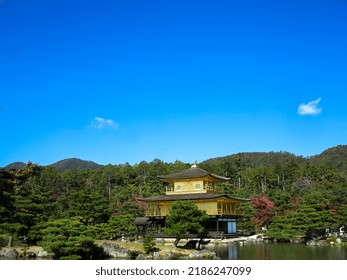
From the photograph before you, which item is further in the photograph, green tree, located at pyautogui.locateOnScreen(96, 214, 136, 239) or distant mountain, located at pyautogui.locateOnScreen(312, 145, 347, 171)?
distant mountain, located at pyautogui.locateOnScreen(312, 145, 347, 171)

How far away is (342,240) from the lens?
15.5m

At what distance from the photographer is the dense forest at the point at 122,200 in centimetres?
1158

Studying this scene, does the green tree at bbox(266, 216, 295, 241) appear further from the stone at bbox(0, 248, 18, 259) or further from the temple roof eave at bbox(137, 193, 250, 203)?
the stone at bbox(0, 248, 18, 259)

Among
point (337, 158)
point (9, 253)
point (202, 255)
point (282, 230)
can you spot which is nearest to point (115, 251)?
point (202, 255)

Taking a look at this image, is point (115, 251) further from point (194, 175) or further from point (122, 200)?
point (122, 200)

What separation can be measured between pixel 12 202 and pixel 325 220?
1219 centimetres

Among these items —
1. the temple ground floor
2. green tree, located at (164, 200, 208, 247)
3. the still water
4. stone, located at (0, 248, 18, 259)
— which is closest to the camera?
the still water

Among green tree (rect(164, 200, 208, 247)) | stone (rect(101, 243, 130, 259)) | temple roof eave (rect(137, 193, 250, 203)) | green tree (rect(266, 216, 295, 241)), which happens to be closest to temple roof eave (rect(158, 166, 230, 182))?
temple roof eave (rect(137, 193, 250, 203))

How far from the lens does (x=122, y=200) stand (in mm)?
24578

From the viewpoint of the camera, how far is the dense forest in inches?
456

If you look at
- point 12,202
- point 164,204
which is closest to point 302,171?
point 164,204

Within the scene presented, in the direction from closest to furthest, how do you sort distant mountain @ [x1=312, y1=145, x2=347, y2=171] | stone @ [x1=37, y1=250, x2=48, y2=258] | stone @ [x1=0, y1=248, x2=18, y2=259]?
stone @ [x1=37, y1=250, x2=48, y2=258] < stone @ [x1=0, y1=248, x2=18, y2=259] < distant mountain @ [x1=312, y1=145, x2=347, y2=171]

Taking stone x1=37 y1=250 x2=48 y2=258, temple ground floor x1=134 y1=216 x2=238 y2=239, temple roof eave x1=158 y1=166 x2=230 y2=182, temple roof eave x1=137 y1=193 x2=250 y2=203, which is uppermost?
Result: temple roof eave x1=158 y1=166 x2=230 y2=182

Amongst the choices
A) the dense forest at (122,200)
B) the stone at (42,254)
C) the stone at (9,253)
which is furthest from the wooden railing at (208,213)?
the stone at (9,253)
